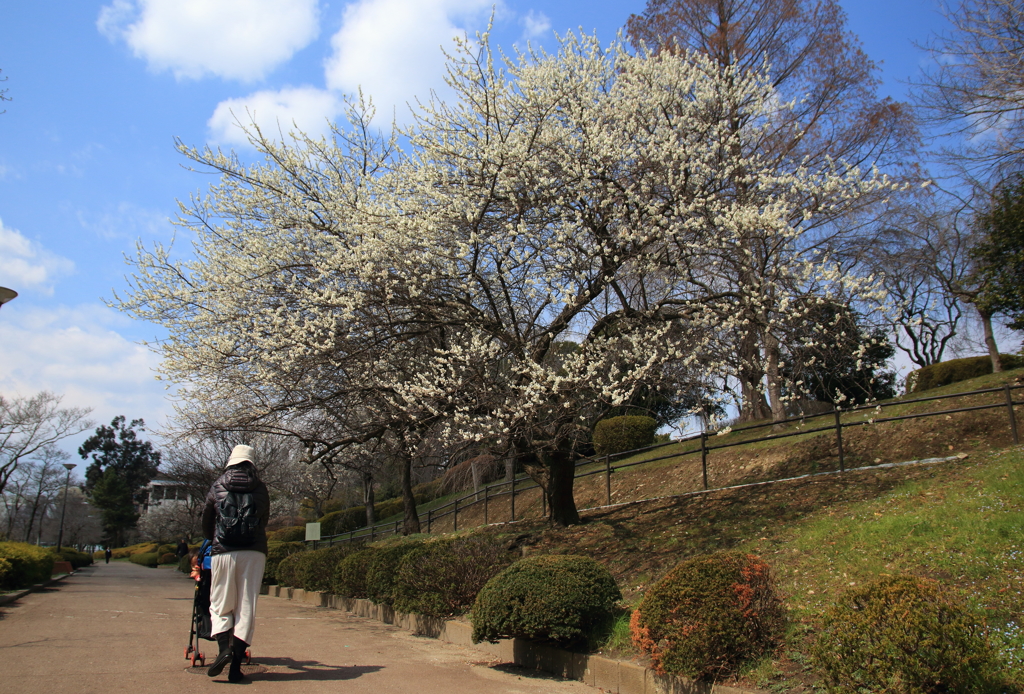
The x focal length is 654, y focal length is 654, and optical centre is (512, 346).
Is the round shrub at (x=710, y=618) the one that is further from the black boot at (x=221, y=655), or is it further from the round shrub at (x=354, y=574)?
the round shrub at (x=354, y=574)

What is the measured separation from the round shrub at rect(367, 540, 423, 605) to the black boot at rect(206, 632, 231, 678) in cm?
395

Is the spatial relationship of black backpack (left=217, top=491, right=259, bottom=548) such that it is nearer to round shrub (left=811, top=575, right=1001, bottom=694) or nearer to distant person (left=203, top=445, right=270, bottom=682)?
distant person (left=203, top=445, right=270, bottom=682)

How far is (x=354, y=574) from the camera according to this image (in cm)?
1060

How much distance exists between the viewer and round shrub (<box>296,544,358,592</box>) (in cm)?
1207

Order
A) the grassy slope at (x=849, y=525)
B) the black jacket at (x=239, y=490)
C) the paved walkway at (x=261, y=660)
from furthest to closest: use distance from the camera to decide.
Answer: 1. the black jacket at (x=239, y=490)
2. the grassy slope at (x=849, y=525)
3. the paved walkway at (x=261, y=660)

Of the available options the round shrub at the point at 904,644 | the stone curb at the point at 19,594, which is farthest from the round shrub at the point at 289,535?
the round shrub at the point at 904,644

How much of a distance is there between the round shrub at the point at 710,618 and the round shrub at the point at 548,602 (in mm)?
696

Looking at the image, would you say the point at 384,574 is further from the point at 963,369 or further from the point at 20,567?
the point at 963,369

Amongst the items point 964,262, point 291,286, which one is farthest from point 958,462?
point 964,262

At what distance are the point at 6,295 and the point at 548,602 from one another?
7.96m

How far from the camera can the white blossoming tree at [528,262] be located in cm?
951

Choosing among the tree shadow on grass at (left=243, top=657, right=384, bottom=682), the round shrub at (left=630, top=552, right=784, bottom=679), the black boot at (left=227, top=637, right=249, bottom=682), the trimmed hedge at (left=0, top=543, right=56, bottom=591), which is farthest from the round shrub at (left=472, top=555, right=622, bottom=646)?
the trimmed hedge at (left=0, top=543, right=56, bottom=591)

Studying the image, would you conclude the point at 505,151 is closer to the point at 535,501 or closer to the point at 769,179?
the point at 769,179

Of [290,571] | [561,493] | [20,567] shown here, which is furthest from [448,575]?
[20,567]
